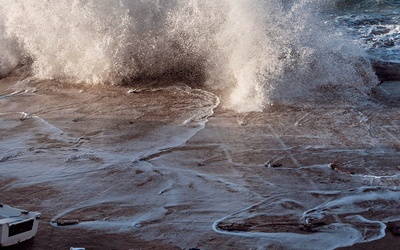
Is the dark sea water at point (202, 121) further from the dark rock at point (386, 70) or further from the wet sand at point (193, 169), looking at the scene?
the dark rock at point (386, 70)

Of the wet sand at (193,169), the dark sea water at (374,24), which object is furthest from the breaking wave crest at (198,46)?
the dark sea water at (374,24)

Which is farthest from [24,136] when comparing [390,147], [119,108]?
[390,147]

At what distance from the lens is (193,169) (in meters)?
6.60

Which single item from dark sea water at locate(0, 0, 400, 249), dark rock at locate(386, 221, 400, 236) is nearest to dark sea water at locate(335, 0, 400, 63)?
dark sea water at locate(0, 0, 400, 249)

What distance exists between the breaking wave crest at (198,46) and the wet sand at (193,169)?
2.35 feet

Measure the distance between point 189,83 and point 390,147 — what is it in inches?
151

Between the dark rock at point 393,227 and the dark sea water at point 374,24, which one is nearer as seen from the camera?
the dark rock at point 393,227

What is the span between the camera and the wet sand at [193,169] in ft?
17.4

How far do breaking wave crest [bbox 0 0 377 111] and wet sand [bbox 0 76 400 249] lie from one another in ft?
2.35

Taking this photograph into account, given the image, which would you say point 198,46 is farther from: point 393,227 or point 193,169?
point 393,227

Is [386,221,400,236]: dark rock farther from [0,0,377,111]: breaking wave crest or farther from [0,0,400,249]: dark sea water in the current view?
[0,0,377,111]: breaking wave crest

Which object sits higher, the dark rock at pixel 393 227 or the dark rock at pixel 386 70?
the dark rock at pixel 386 70

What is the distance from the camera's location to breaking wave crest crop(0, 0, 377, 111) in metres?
9.57

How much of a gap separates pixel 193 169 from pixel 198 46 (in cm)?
425
